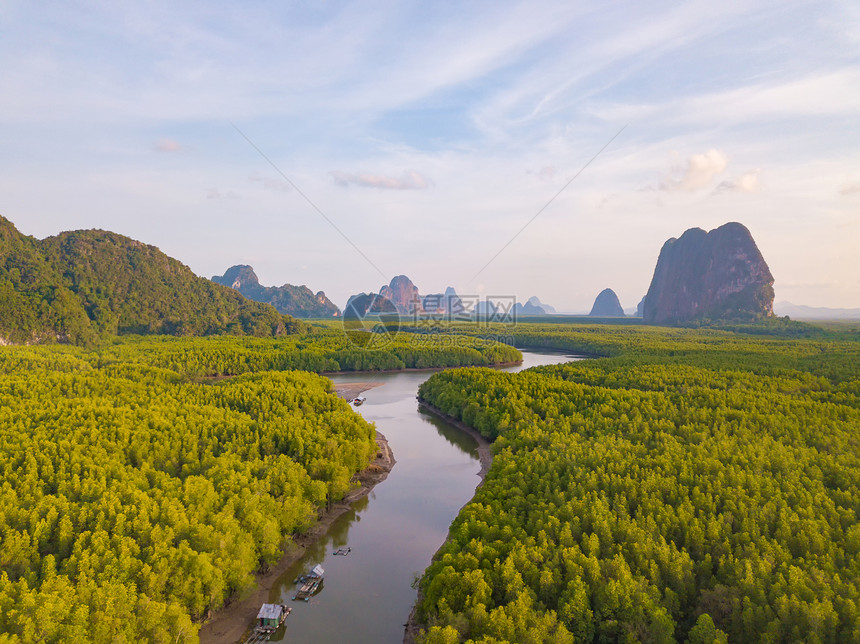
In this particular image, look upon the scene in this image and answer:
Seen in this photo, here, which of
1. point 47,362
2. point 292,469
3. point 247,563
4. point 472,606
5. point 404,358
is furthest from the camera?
point 404,358

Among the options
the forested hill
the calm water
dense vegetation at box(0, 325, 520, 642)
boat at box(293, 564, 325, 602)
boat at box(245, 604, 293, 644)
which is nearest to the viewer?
dense vegetation at box(0, 325, 520, 642)

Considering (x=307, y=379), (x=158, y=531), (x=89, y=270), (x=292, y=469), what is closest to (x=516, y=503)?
(x=292, y=469)

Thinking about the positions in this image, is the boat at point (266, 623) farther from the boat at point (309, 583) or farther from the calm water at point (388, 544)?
the boat at point (309, 583)

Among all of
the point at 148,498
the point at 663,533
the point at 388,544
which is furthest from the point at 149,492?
the point at 663,533

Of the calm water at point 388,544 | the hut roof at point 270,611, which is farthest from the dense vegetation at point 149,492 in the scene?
the calm water at point 388,544

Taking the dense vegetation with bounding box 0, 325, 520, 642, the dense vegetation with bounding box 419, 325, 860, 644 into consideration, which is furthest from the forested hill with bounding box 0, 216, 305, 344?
the dense vegetation with bounding box 419, 325, 860, 644

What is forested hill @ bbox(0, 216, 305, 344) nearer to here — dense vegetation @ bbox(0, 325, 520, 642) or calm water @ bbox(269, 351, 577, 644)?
dense vegetation @ bbox(0, 325, 520, 642)

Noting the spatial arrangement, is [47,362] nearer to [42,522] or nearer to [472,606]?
[42,522]

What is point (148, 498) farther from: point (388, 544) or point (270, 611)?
point (388, 544)
